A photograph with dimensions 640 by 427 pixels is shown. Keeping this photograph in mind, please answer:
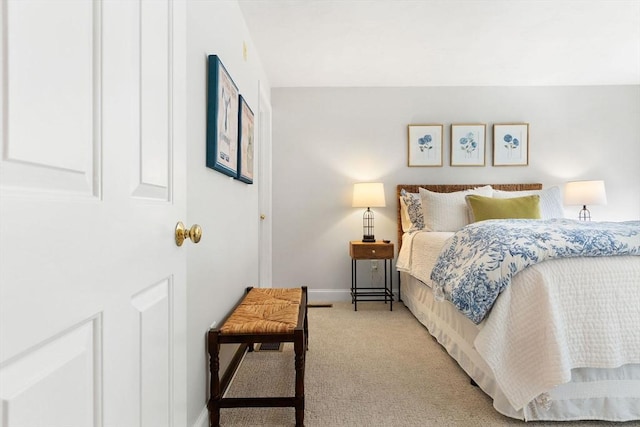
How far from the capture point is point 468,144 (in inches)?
155

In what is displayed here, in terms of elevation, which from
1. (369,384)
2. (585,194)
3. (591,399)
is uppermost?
(585,194)

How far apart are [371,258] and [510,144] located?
204 cm

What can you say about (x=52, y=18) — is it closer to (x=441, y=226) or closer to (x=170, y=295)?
(x=170, y=295)

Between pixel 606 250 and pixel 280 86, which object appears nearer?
pixel 606 250

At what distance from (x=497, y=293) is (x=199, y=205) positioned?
1.43 metres

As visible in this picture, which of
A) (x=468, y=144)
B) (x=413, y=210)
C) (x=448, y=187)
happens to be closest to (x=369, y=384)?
(x=413, y=210)

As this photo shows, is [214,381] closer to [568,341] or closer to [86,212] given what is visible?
[86,212]

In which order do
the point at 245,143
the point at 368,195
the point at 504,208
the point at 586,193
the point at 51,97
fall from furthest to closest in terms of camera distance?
1. the point at 586,193
2. the point at 368,195
3. the point at 504,208
4. the point at 245,143
5. the point at 51,97

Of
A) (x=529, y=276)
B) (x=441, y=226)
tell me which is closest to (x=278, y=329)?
(x=529, y=276)

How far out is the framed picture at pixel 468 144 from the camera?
3941 mm

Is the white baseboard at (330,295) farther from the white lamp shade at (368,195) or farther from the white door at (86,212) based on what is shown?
the white door at (86,212)

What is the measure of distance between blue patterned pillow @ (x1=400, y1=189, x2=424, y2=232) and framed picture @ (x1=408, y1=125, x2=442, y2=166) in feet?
1.46

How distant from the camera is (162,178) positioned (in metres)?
0.82

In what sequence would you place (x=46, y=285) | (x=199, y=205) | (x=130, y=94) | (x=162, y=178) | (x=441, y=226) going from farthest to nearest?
(x=441, y=226)
(x=199, y=205)
(x=162, y=178)
(x=130, y=94)
(x=46, y=285)
